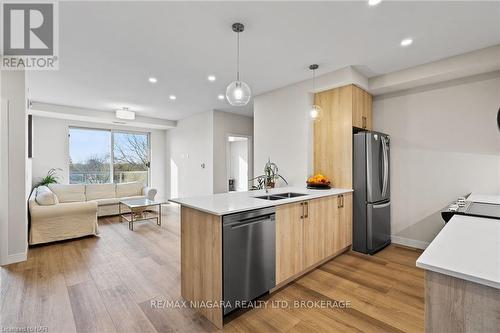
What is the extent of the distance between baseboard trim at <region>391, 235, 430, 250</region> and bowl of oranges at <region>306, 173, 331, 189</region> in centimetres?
157

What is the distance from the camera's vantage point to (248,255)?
6.23 ft

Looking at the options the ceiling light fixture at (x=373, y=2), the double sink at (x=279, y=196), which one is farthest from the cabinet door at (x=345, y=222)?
the ceiling light fixture at (x=373, y=2)

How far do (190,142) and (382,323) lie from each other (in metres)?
6.00

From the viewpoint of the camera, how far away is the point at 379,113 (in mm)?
3893

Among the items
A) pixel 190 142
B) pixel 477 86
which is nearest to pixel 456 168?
pixel 477 86

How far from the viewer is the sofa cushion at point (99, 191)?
222 inches

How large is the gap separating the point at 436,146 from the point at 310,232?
8.31 ft

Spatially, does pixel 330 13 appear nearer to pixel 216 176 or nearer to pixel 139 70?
pixel 139 70

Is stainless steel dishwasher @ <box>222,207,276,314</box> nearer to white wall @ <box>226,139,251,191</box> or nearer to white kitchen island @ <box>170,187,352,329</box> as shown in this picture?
white kitchen island @ <box>170,187,352,329</box>

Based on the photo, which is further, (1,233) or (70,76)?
(70,76)

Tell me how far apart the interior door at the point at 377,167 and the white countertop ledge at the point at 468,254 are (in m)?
1.81

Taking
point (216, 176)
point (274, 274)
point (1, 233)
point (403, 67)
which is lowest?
point (274, 274)

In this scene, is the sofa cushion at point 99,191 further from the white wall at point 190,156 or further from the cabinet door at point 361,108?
the cabinet door at point 361,108

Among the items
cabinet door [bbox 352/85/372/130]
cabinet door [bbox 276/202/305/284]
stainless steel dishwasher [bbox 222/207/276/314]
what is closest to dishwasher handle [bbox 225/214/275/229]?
stainless steel dishwasher [bbox 222/207/276/314]
